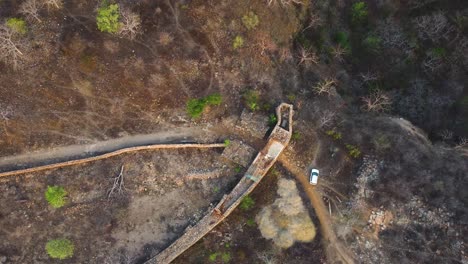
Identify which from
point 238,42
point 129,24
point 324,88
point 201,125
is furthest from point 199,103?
point 324,88

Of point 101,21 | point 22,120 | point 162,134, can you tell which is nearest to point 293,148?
point 162,134

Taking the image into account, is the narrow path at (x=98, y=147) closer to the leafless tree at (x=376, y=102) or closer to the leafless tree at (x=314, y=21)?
the leafless tree at (x=376, y=102)

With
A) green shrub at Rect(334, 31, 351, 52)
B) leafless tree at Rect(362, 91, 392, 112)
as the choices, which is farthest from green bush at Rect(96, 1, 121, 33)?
leafless tree at Rect(362, 91, 392, 112)

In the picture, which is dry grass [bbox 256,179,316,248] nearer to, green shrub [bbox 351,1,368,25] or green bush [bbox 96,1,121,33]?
green bush [bbox 96,1,121,33]

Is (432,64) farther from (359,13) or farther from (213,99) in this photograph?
(213,99)

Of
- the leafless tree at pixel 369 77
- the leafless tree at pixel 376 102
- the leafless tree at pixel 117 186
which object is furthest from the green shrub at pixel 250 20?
the leafless tree at pixel 117 186

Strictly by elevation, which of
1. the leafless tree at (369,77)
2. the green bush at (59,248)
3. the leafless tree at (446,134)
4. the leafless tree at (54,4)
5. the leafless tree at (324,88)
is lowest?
the green bush at (59,248)
